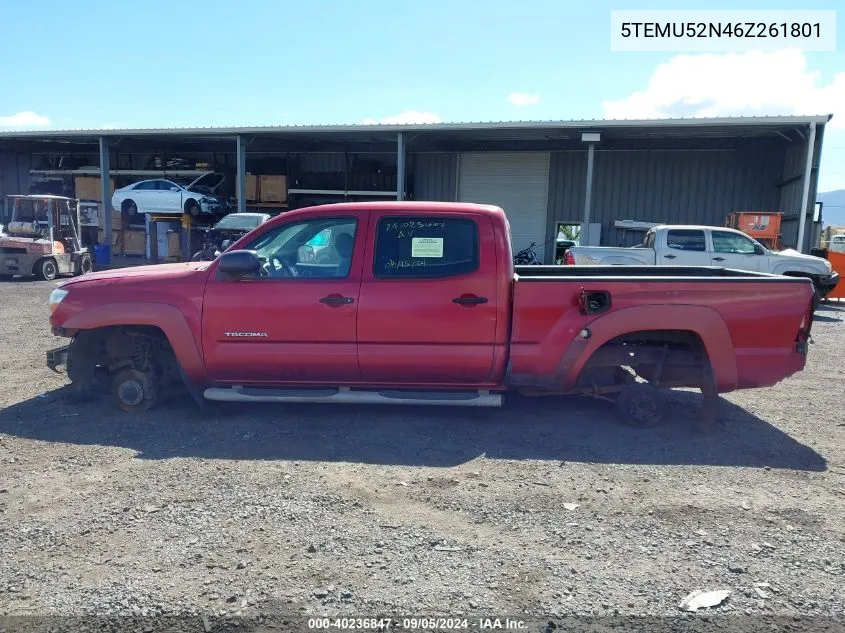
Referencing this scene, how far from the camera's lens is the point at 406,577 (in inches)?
125

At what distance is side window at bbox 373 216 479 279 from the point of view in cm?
533

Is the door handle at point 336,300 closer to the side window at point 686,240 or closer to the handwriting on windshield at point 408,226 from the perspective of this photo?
the handwriting on windshield at point 408,226

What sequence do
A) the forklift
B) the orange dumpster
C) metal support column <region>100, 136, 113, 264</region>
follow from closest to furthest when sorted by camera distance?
the orange dumpster
the forklift
metal support column <region>100, 136, 113, 264</region>

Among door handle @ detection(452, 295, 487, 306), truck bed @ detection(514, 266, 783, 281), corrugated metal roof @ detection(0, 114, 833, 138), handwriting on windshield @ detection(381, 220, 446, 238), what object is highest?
corrugated metal roof @ detection(0, 114, 833, 138)

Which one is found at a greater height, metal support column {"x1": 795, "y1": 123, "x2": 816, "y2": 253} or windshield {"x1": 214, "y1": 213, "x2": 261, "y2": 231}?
metal support column {"x1": 795, "y1": 123, "x2": 816, "y2": 253}

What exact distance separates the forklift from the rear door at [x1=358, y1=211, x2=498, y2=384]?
16.9 m

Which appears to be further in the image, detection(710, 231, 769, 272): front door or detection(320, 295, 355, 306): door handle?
detection(710, 231, 769, 272): front door

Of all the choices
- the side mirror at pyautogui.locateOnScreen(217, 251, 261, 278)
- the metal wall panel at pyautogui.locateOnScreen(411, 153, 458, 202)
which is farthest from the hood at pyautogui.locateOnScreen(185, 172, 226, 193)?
the side mirror at pyautogui.locateOnScreen(217, 251, 261, 278)

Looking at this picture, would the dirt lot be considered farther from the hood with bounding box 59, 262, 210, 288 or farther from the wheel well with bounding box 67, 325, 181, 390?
the hood with bounding box 59, 262, 210, 288

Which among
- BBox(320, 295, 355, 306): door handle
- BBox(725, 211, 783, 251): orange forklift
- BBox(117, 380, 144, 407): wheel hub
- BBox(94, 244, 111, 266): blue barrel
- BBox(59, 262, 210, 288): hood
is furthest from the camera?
BBox(94, 244, 111, 266): blue barrel

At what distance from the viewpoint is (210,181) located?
1024 inches

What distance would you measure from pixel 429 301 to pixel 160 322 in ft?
7.41

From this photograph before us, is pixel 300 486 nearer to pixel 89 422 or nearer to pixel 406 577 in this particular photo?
pixel 406 577

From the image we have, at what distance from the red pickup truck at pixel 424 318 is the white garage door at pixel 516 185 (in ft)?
64.8
